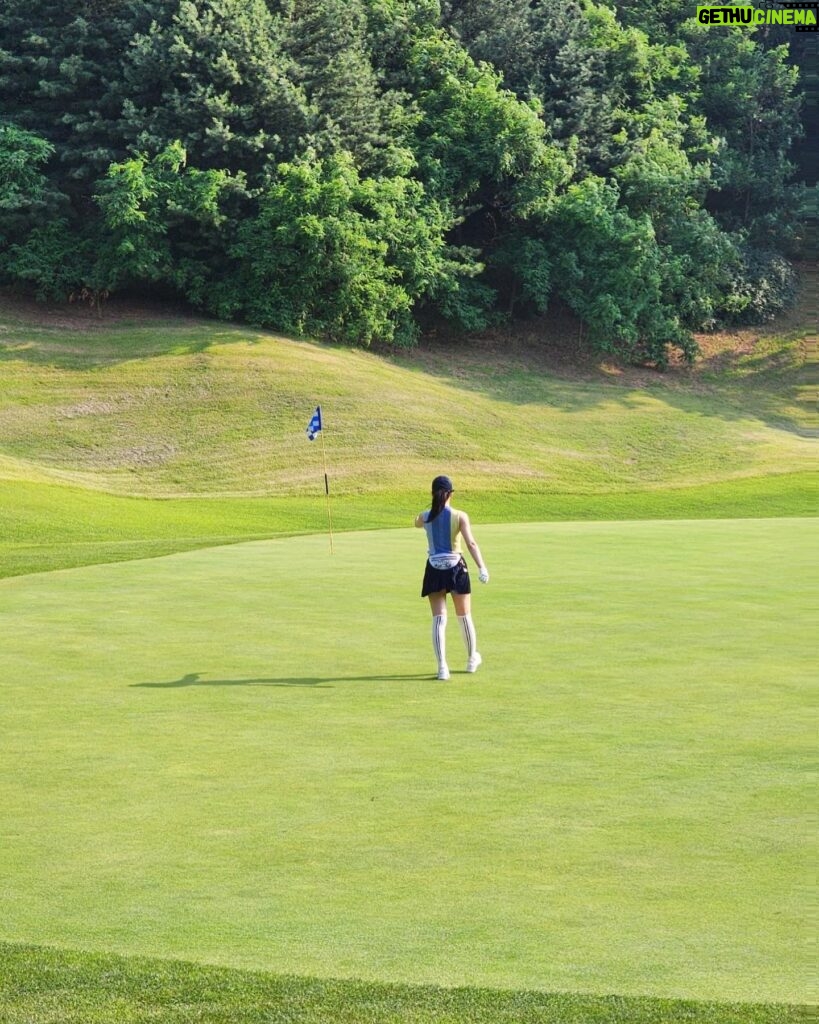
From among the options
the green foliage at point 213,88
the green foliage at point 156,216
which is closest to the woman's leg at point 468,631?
Result: the green foliage at point 156,216

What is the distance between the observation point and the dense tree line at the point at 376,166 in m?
64.1

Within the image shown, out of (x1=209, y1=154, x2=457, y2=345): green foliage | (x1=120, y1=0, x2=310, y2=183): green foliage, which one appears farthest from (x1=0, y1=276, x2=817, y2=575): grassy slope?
(x1=120, y1=0, x2=310, y2=183): green foliage

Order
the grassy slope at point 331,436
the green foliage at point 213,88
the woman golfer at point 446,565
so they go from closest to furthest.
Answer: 1. the woman golfer at point 446,565
2. the grassy slope at point 331,436
3. the green foliage at point 213,88

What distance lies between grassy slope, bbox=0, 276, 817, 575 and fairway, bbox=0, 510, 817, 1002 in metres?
24.3

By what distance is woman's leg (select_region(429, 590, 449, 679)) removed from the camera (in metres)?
15.4

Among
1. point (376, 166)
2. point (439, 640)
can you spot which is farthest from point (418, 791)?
point (376, 166)

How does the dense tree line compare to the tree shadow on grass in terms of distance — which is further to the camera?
the dense tree line

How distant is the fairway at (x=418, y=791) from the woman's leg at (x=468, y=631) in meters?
0.30

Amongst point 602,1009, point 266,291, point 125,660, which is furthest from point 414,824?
point 266,291

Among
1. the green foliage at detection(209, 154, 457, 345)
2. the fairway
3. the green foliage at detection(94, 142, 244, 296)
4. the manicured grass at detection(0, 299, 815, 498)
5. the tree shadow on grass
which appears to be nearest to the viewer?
the fairway

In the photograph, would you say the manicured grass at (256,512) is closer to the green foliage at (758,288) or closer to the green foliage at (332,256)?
the green foliage at (332,256)

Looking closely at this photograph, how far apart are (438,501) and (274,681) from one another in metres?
2.72

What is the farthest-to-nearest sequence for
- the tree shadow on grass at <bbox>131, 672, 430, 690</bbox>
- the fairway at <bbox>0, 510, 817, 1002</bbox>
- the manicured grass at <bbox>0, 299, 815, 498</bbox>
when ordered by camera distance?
the manicured grass at <bbox>0, 299, 815, 498</bbox>
the tree shadow on grass at <bbox>131, 672, 430, 690</bbox>
the fairway at <bbox>0, 510, 817, 1002</bbox>

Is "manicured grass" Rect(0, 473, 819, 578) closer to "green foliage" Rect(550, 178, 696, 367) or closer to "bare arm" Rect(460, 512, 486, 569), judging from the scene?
"bare arm" Rect(460, 512, 486, 569)
